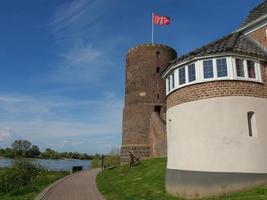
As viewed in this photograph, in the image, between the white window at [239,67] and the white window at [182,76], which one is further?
the white window at [182,76]

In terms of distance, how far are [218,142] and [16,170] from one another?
72.2ft

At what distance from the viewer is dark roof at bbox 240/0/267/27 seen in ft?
58.4

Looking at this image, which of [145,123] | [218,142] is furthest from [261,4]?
[145,123]

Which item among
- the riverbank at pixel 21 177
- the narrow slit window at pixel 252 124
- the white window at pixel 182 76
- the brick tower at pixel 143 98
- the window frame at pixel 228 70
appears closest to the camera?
the narrow slit window at pixel 252 124

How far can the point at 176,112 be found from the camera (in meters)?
15.6

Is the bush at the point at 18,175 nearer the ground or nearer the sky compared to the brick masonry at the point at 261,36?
nearer the ground

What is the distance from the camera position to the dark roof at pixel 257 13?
1781cm

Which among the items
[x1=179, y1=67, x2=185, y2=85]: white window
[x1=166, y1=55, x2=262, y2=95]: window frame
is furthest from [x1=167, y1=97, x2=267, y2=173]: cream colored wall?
[x1=179, y1=67, x2=185, y2=85]: white window

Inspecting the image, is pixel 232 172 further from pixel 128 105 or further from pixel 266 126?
pixel 128 105

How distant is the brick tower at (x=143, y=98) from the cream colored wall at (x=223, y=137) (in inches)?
853

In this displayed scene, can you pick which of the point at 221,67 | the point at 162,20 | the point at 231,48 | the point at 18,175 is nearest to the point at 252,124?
the point at 221,67

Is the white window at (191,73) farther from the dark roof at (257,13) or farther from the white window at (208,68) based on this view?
the dark roof at (257,13)

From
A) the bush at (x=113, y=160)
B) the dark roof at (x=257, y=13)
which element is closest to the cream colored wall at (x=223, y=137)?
the dark roof at (x=257, y=13)

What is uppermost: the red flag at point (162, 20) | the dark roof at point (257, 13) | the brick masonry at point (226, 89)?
the red flag at point (162, 20)
